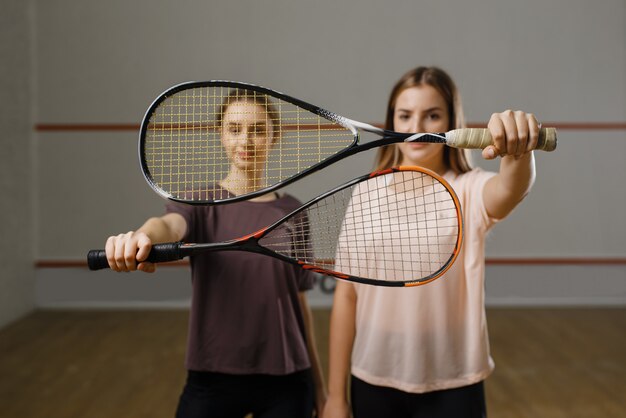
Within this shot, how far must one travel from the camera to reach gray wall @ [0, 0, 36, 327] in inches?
118

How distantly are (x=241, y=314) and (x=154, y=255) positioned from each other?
0.34m

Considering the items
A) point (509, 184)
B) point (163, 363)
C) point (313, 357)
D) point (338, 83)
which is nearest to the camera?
point (509, 184)

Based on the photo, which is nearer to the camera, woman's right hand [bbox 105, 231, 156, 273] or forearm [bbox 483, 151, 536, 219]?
woman's right hand [bbox 105, 231, 156, 273]

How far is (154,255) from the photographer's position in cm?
73

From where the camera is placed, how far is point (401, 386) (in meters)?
0.95

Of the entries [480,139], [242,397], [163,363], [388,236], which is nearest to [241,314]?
[242,397]

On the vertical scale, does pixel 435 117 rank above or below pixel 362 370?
above

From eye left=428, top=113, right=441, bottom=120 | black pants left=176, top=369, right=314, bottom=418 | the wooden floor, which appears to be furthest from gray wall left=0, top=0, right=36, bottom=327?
eye left=428, top=113, right=441, bottom=120

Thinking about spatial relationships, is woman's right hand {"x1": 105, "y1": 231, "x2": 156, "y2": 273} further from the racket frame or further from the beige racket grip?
the beige racket grip

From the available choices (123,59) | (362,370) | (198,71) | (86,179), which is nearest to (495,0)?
(198,71)

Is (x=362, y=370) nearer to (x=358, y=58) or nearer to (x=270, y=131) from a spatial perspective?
(x=270, y=131)

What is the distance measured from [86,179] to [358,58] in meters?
1.83

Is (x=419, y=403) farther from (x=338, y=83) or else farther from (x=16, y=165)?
(x=16, y=165)

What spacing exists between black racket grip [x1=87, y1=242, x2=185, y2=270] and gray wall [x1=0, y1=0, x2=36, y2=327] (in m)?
2.63
